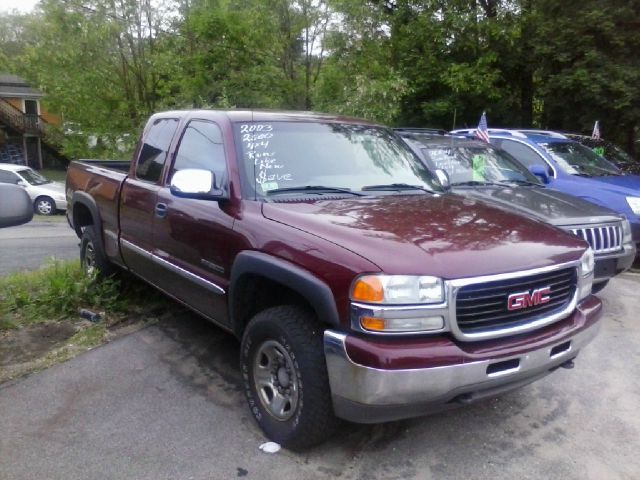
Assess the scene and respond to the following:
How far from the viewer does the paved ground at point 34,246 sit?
8750 mm

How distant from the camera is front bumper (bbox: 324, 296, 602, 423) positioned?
2.85m

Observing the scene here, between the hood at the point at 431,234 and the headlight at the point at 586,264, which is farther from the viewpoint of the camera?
the headlight at the point at 586,264

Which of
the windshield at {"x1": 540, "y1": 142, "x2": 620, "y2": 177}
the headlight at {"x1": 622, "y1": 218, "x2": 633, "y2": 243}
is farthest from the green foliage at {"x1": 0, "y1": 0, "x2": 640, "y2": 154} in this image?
the headlight at {"x1": 622, "y1": 218, "x2": 633, "y2": 243}

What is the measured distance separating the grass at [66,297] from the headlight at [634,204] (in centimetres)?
554

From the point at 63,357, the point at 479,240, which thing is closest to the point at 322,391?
the point at 479,240

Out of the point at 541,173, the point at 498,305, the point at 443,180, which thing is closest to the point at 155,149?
the point at 443,180

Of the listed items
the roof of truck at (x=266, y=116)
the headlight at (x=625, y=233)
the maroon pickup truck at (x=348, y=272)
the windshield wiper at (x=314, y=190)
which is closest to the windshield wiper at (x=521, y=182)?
the headlight at (x=625, y=233)

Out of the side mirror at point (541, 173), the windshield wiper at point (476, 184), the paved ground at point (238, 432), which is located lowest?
the paved ground at point (238, 432)

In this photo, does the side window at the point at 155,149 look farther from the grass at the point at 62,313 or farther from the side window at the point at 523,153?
the side window at the point at 523,153

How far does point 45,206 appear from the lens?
65.8 ft

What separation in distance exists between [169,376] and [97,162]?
356 centimetres

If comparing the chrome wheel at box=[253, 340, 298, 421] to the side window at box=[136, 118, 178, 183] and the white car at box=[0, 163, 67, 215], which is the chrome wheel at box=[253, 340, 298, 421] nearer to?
the side window at box=[136, 118, 178, 183]

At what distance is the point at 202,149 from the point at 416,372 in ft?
8.02

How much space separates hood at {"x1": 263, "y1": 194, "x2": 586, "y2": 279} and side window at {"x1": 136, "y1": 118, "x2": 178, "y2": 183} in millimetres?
1676
